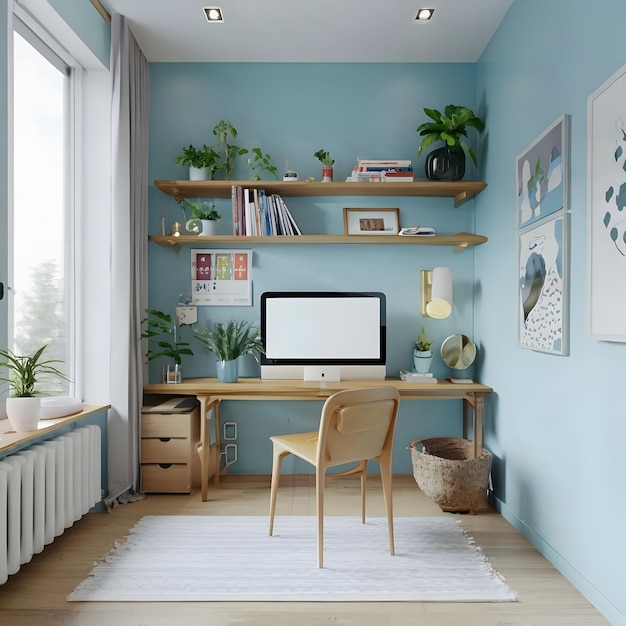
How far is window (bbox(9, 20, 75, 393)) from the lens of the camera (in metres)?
2.61

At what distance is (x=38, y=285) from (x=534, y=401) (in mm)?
2430

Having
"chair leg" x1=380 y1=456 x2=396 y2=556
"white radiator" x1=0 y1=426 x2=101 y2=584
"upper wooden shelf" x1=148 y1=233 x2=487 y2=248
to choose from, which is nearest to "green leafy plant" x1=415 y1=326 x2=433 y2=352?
"upper wooden shelf" x1=148 y1=233 x2=487 y2=248

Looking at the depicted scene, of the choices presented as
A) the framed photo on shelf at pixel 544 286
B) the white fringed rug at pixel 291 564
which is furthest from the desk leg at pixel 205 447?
the framed photo on shelf at pixel 544 286

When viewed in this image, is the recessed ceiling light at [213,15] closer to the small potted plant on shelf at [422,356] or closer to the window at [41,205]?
the window at [41,205]

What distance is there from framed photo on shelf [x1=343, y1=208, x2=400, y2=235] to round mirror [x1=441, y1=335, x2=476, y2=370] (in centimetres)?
76

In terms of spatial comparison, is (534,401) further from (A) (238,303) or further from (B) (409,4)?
(B) (409,4)

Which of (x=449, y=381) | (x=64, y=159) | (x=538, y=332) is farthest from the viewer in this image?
(x=449, y=381)

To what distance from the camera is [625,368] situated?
182 cm

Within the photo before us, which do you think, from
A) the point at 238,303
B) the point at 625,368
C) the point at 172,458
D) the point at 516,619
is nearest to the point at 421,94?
the point at 238,303

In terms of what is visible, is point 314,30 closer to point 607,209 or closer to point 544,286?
point 544,286

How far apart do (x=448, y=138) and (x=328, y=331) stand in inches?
51.9

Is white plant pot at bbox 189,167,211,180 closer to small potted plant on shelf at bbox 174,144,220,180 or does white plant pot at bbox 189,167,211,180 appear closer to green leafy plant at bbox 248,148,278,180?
small potted plant on shelf at bbox 174,144,220,180

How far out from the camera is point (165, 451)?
127 inches

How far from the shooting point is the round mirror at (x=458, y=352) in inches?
134
